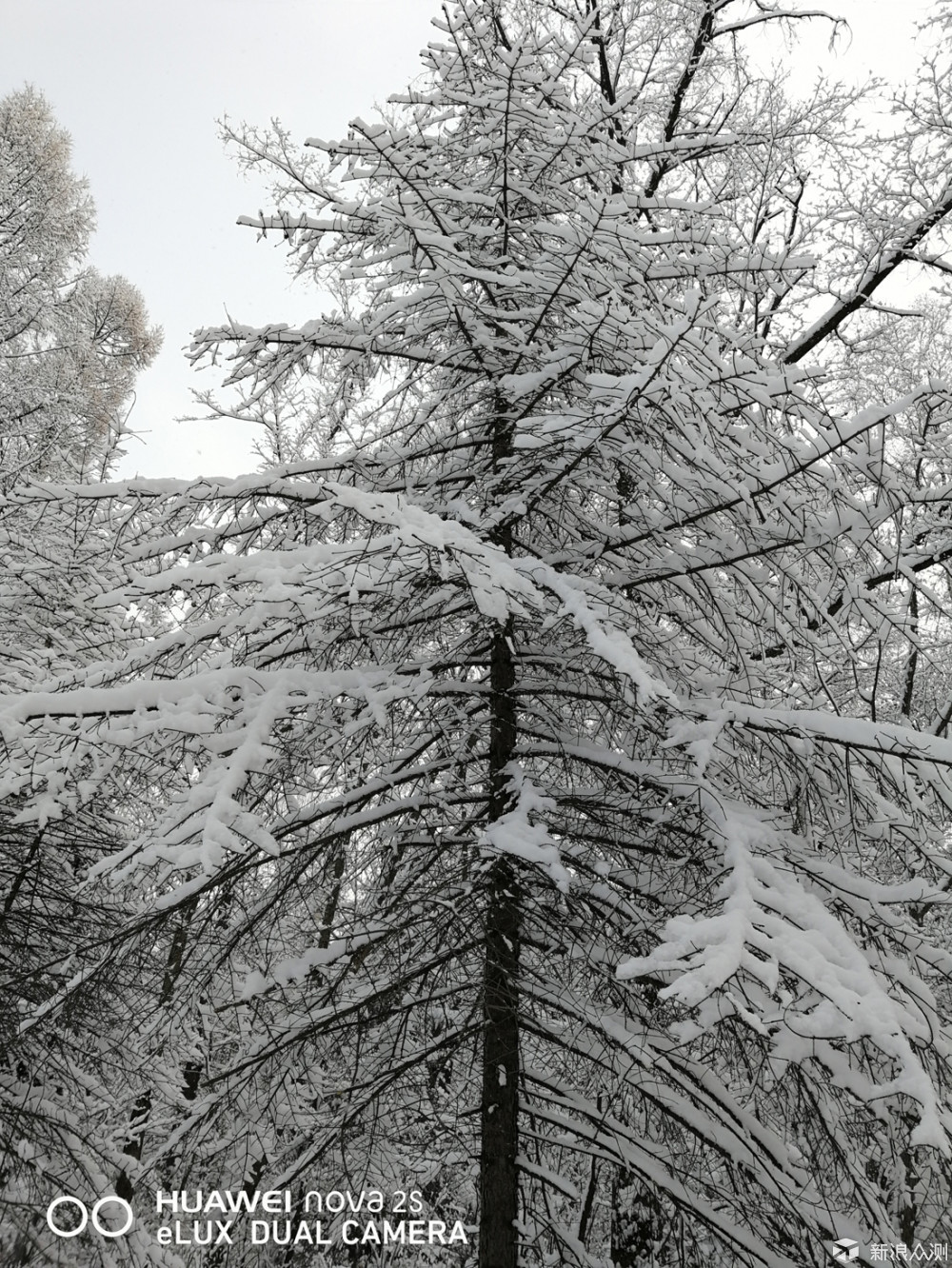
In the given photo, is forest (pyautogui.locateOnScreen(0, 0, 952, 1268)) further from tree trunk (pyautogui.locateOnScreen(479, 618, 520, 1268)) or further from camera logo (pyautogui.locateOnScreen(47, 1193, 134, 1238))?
camera logo (pyautogui.locateOnScreen(47, 1193, 134, 1238))

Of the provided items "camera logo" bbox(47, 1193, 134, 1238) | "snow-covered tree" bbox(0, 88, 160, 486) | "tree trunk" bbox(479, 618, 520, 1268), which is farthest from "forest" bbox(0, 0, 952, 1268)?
"snow-covered tree" bbox(0, 88, 160, 486)

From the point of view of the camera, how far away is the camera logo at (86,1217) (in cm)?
460

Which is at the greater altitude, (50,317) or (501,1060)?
(50,317)

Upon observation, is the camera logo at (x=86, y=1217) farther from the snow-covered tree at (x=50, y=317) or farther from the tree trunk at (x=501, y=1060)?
the snow-covered tree at (x=50, y=317)

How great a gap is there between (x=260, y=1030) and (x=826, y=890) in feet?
7.99

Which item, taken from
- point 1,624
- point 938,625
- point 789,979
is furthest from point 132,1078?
point 938,625

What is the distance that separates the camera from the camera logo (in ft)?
15.1

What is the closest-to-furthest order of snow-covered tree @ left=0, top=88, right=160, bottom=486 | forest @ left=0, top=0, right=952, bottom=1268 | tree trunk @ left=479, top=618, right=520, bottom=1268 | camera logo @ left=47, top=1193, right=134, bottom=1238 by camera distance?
forest @ left=0, top=0, right=952, bottom=1268
tree trunk @ left=479, top=618, right=520, bottom=1268
camera logo @ left=47, top=1193, right=134, bottom=1238
snow-covered tree @ left=0, top=88, right=160, bottom=486

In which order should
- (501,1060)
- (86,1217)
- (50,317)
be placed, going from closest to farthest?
1. (501,1060)
2. (86,1217)
3. (50,317)

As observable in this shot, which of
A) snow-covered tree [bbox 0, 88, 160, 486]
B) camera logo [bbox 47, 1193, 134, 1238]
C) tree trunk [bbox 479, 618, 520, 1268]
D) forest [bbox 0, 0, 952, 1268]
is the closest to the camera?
forest [bbox 0, 0, 952, 1268]

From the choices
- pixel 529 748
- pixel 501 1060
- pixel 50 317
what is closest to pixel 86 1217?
pixel 501 1060

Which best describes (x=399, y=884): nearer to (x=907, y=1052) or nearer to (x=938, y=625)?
(x=907, y=1052)

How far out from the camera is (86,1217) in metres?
4.79

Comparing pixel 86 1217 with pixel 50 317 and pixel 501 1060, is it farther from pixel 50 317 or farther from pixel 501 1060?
pixel 50 317
